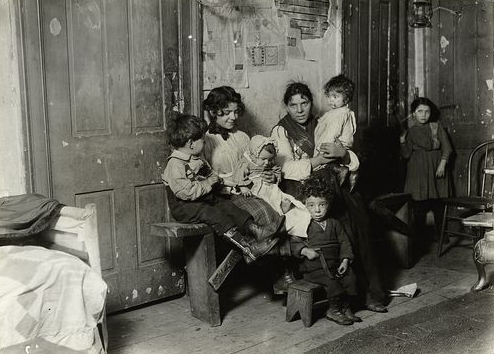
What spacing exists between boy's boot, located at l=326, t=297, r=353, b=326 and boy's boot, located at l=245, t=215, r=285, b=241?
575 mm

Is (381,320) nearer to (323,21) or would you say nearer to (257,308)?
(257,308)

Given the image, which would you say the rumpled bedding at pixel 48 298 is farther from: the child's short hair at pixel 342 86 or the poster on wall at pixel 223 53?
the child's short hair at pixel 342 86

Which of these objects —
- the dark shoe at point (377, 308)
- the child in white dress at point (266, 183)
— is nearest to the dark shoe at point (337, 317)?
the dark shoe at point (377, 308)

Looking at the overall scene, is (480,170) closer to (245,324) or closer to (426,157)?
(426,157)

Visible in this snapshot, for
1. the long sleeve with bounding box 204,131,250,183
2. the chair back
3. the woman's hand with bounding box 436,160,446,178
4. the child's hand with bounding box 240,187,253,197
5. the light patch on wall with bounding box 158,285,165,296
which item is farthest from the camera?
the woman's hand with bounding box 436,160,446,178

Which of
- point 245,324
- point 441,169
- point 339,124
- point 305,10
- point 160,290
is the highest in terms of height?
point 305,10

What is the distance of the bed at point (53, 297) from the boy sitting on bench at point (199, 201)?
896 millimetres

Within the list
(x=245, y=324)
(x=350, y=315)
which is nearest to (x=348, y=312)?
(x=350, y=315)

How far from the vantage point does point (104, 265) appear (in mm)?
4387

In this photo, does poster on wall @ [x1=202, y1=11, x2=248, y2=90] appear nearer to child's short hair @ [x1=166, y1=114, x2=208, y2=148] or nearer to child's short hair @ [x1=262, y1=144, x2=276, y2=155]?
child's short hair @ [x1=166, y1=114, x2=208, y2=148]

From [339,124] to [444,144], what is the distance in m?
2.12

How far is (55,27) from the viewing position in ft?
13.1

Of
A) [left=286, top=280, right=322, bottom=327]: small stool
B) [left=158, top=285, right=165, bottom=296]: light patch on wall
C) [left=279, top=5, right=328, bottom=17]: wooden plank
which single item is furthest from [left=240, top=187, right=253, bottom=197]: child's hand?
[left=279, top=5, right=328, bottom=17]: wooden plank

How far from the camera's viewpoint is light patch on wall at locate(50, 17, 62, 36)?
398 centimetres
